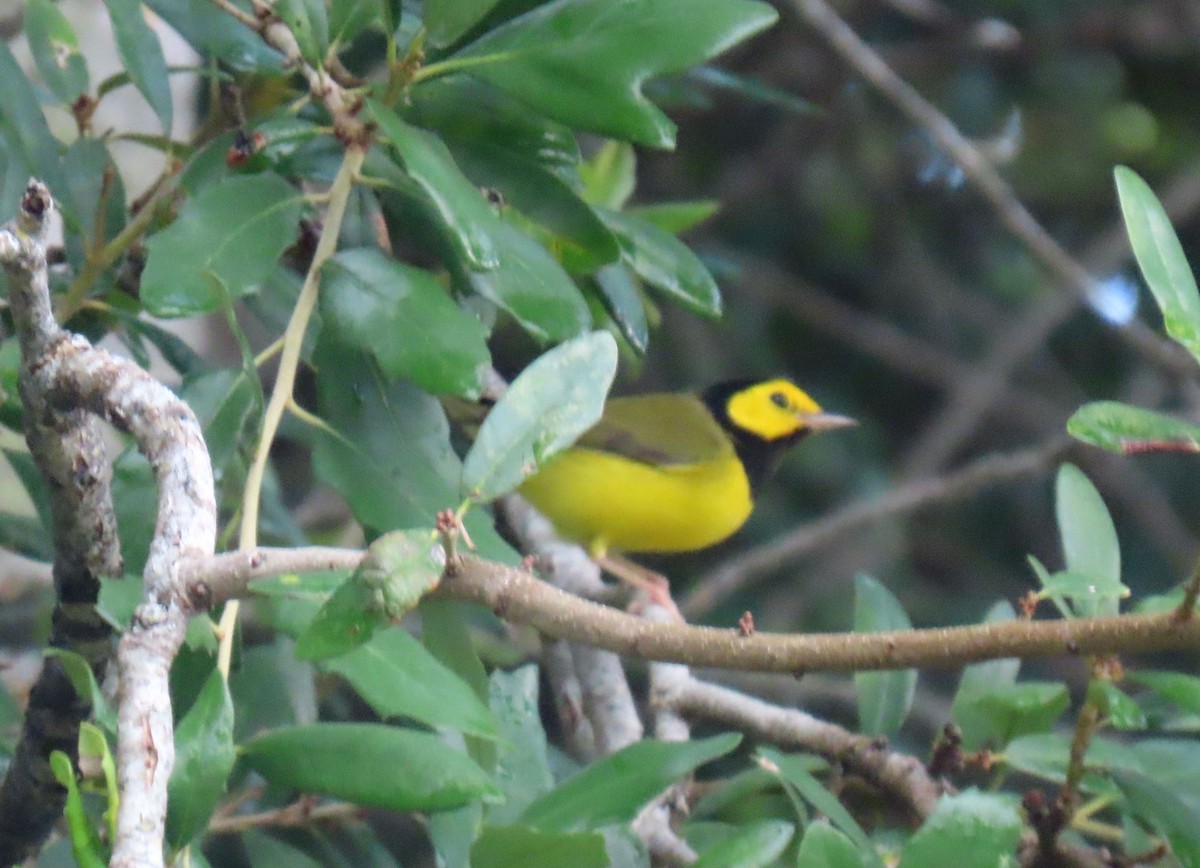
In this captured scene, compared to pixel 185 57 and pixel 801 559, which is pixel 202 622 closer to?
pixel 185 57

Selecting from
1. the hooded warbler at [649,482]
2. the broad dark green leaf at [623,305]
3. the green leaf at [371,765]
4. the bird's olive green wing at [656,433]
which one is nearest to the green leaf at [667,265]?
the broad dark green leaf at [623,305]

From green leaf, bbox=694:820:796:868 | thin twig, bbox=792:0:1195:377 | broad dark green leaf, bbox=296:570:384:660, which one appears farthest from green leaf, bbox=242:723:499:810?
thin twig, bbox=792:0:1195:377

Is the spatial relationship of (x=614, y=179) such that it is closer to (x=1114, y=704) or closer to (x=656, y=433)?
(x=656, y=433)

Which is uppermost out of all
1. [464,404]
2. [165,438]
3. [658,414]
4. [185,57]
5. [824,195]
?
[165,438]

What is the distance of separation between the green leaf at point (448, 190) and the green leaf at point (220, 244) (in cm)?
17

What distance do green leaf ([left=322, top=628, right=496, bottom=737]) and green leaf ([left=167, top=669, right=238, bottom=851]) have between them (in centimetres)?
9

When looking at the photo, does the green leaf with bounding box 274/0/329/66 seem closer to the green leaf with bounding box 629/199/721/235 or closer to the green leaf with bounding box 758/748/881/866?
the green leaf with bounding box 758/748/881/866

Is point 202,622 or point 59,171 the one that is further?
point 59,171

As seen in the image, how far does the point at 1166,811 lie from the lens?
4.73ft

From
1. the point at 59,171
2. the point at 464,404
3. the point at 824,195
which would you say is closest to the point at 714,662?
the point at 59,171

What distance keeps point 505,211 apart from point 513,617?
702 mm

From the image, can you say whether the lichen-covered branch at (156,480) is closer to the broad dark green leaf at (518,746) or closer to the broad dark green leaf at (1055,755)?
the broad dark green leaf at (518,746)

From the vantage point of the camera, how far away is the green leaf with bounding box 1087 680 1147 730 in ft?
4.72

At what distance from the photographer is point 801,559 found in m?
4.38
